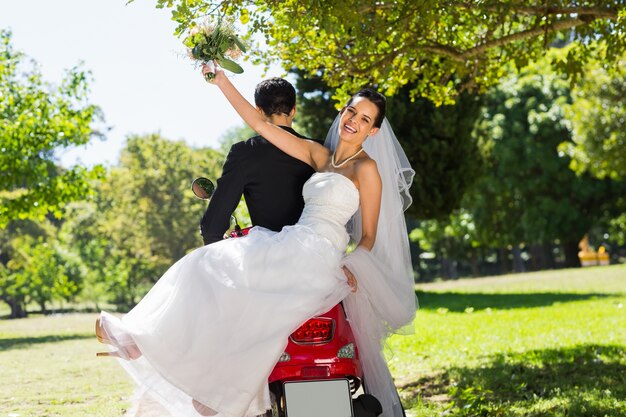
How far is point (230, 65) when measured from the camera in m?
5.71

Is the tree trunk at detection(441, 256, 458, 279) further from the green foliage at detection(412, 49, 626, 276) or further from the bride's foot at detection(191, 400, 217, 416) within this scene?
the bride's foot at detection(191, 400, 217, 416)

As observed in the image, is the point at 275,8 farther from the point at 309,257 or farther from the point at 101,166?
the point at 101,166

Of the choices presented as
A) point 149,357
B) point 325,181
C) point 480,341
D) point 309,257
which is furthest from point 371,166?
point 480,341

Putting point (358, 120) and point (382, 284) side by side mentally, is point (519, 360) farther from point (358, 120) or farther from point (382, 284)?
point (358, 120)

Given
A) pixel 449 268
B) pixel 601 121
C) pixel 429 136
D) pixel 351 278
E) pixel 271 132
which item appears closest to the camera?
pixel 351 278

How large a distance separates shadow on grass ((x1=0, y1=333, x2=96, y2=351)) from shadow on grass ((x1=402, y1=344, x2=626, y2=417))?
10.4 m

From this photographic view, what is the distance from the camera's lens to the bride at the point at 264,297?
473 cm

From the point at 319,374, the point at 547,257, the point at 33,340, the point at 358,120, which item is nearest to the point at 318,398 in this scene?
the point at 319,374

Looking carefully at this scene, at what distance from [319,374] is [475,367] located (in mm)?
6324

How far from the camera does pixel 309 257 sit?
16.3ft

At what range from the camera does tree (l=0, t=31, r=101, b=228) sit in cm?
2050

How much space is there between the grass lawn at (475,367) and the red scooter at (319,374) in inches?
116

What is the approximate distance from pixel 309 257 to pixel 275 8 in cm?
427

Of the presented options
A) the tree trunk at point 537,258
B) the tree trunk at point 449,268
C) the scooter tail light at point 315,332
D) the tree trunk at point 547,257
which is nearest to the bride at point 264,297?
the scooter tail light at point 315,332
